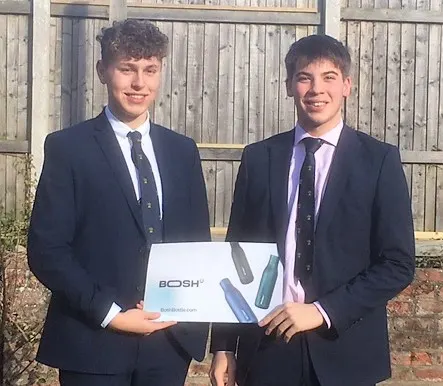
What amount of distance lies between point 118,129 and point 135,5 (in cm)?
453

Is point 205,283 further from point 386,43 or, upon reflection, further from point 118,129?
point 386,43

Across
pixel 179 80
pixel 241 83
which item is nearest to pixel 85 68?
pixel 179 80

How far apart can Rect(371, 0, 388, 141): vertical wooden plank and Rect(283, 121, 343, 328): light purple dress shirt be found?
4.70 m

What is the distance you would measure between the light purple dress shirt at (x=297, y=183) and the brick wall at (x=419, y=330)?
3.26 meters

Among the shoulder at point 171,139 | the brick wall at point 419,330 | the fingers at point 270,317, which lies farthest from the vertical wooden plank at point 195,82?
the fingers at point 270,317

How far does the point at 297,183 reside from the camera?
335 centimetres

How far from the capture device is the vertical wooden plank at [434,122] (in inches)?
314

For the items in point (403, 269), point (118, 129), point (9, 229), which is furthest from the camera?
point (9, 229)

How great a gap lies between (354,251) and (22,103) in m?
5.09

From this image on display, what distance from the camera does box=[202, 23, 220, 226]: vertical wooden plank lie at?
25.6 feet

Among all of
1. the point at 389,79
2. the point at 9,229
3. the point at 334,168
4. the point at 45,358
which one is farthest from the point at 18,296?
the point at 389,79

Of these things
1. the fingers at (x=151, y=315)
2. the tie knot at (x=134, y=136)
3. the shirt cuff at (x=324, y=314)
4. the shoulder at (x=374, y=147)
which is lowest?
the fingers at (x=151, y=315)

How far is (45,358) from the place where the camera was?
11.0 ft

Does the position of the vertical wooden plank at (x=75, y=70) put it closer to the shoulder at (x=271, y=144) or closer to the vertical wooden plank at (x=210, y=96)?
the vertical wooden plank at (x=210, y=96)
